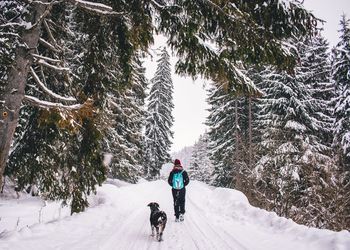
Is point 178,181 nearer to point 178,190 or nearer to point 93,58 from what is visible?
point 178,190

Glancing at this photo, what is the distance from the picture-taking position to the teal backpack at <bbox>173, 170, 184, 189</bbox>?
30.8 feet

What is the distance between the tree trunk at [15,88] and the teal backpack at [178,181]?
16.9 ft

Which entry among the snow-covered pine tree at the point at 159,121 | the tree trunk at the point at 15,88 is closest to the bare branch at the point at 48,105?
the tree trunk at the point at 15,88

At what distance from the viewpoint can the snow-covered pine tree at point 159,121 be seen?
3878cm

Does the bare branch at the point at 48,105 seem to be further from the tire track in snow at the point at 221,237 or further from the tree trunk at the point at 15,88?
the tire track in snow at the point at 221,237

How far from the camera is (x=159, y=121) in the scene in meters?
39.9

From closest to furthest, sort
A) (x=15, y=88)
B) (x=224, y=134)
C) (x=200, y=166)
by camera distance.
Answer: (x=15, y=88) → (x=224, y=134) → (x=200, y=166)

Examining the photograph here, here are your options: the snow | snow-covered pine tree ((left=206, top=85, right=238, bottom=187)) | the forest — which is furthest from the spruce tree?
the snow

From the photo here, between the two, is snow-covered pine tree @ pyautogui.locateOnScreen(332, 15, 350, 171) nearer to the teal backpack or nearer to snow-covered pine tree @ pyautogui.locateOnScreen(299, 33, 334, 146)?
snow-covered pine tree @ pyautogui.locateOnScreen(299, 33, 334, 146)

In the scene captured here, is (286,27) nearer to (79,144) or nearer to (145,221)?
(79,144)

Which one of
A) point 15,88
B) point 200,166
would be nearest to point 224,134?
point 15,88

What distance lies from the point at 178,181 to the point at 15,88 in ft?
18.0

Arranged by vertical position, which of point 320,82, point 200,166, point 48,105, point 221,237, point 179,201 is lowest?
point 221,237

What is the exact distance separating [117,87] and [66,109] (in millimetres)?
2058
